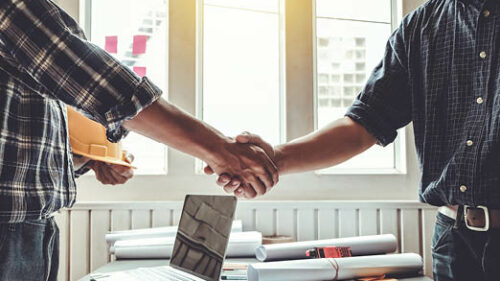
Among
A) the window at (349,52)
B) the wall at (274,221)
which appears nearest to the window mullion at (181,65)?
the wall at (274,221)

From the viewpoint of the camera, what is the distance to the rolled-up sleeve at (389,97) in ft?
3.70

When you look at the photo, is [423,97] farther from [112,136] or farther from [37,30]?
[37,30]

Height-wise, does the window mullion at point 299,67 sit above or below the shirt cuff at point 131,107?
above

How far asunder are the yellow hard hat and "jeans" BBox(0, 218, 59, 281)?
36 cm

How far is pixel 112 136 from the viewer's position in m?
→ 0.83

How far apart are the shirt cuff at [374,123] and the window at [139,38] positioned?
102 centimetres

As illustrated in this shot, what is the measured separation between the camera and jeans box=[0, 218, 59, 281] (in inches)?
31.6

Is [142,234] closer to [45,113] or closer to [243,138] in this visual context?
[243,138]

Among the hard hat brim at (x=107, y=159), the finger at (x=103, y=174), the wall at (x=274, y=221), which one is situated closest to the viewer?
the hard hat brim at (x=107, y=159)

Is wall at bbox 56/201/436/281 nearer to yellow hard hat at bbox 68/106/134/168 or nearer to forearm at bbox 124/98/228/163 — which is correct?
yellow hard hat at bbox 68/106/134/168

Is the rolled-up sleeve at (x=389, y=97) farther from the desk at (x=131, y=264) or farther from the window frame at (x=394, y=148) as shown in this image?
the window frame at (x=394, y=148)

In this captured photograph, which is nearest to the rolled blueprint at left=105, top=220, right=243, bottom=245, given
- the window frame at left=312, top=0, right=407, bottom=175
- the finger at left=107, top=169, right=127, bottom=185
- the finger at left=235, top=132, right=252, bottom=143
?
the finger at left=107, top=169, right=127, bottom=185

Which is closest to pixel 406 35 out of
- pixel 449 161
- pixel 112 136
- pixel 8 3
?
pixel 449 161

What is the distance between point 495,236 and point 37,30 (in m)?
0.94
